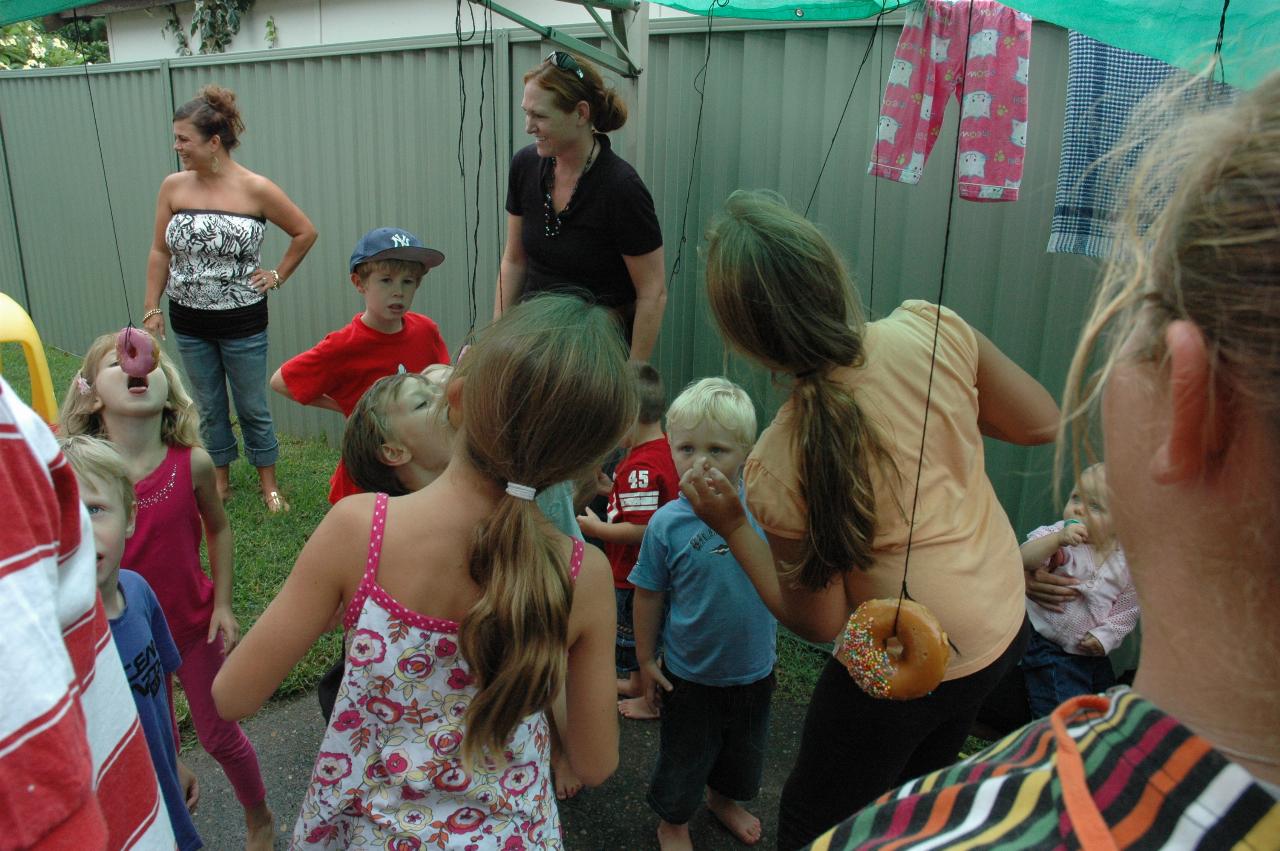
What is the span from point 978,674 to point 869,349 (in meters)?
0.64

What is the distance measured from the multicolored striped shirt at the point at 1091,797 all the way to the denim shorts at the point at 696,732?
186 centimetres

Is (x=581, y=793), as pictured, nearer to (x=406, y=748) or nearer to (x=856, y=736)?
(x=856, y=736)

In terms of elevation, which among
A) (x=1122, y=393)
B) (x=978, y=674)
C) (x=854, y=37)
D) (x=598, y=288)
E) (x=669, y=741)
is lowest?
(x=669, y=741)

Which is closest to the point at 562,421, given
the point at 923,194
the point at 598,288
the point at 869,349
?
the point at 869,349

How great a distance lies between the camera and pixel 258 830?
7.88 feet

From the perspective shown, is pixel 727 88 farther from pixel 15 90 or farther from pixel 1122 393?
pixel 15 90

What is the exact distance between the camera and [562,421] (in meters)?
1.32

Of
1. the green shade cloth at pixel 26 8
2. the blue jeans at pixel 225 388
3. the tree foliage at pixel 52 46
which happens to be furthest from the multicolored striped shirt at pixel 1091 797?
the tree foliage at pixel 52 46

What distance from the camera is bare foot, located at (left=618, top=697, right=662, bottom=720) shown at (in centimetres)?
314

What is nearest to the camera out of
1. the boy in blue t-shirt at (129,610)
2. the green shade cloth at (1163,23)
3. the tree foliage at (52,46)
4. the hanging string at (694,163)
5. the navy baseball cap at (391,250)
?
the boy in blue t-shirt at (129,610)

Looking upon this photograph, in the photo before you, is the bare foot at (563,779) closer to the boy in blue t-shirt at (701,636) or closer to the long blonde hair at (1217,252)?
the boy in blue t-shirt at (701,636)

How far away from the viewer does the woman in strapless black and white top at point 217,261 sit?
419cm

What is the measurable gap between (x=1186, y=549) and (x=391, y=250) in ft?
10.0

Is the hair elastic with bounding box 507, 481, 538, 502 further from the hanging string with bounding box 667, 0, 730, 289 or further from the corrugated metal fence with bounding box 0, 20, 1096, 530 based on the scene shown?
the hanging string with bounding box 667, 0, 730, 289
